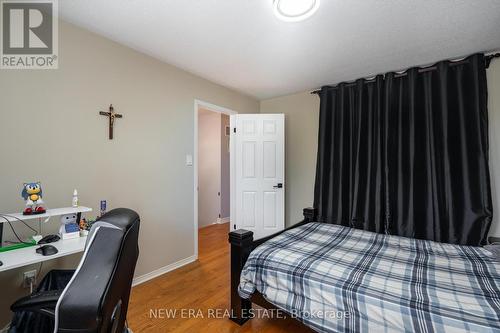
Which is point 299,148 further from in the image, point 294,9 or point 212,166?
point 294,9

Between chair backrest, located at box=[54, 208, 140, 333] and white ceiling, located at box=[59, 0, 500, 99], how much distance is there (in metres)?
1.64

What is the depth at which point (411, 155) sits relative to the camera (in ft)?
8.69

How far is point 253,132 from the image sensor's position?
3564 millimetres

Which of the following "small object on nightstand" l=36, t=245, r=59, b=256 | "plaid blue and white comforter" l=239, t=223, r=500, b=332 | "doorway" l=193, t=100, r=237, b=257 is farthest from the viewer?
"doorway" l=193, t=100, r=237, b=257

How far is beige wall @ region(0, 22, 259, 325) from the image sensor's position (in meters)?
1.71

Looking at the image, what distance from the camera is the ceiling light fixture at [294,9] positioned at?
5.12 feet

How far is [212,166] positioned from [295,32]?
333cm

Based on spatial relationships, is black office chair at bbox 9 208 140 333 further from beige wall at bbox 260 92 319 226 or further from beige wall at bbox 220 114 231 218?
beige wall at bbox 220 114 231 218

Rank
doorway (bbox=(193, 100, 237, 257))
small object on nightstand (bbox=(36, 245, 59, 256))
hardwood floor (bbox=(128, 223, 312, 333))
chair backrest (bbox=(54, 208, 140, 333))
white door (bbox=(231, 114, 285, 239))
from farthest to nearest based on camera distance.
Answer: doorway (bbox=(193, 100, 237, 257)) → white door (bbox=(231, 114, 285, 239)) → hardwood floor (bbox=(128, 223, 312, 333)) → small object on nightstand (bbox=(36, 245, 59, 256)) → chair backrest (bbox=(54, 208, 140, 333))

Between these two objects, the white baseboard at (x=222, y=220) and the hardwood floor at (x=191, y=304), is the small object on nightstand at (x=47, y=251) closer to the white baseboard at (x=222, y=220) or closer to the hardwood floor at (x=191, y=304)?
the hardwood floor at (x=191, y=304)

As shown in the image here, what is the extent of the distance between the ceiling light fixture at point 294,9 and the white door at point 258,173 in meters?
1.89

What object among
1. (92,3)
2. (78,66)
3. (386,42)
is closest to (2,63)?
Result: (78,66)

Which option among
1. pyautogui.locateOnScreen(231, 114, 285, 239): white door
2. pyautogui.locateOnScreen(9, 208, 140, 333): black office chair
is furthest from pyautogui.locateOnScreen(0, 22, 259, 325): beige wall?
pyautogui.locateOnScreen(9, 208, 140, 333): black office chair

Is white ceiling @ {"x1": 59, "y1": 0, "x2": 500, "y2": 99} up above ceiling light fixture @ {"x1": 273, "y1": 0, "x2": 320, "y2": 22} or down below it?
above
